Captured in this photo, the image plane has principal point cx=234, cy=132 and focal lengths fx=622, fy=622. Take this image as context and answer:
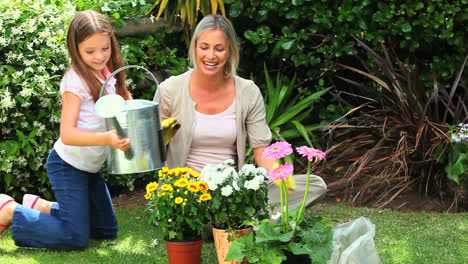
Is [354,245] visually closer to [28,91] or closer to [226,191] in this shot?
[226,191]

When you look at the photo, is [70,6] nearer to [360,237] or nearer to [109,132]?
[109,132]

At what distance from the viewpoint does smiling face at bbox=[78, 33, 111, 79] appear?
3.12 meters

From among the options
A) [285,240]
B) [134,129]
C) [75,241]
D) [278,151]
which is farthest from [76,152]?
[285,240]

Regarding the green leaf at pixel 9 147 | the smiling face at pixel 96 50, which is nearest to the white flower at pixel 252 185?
the smiling face at pixel 96 50

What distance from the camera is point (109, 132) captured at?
9.44 feet

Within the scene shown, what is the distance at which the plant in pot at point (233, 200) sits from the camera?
9.21 feet

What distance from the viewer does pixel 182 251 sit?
9.38 ft

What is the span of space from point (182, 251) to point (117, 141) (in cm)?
59

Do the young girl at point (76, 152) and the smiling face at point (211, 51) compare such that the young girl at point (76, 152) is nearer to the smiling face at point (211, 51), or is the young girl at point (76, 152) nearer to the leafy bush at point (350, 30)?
the smiling face at point (211, 51)

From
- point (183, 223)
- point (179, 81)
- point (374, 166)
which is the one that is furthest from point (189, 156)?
point (374, 166)

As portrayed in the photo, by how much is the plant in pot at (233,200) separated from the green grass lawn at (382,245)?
333 millimetres

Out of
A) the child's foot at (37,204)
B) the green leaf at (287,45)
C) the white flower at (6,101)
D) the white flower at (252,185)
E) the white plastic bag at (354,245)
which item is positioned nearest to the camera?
the white plastic bag at (354,245)

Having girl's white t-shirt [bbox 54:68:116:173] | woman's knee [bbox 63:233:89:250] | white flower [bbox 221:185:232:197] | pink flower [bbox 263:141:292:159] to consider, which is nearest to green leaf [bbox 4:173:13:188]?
girl's white t-shirt [bbox 54:68:116:173]

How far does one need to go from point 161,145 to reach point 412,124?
6.75ft
